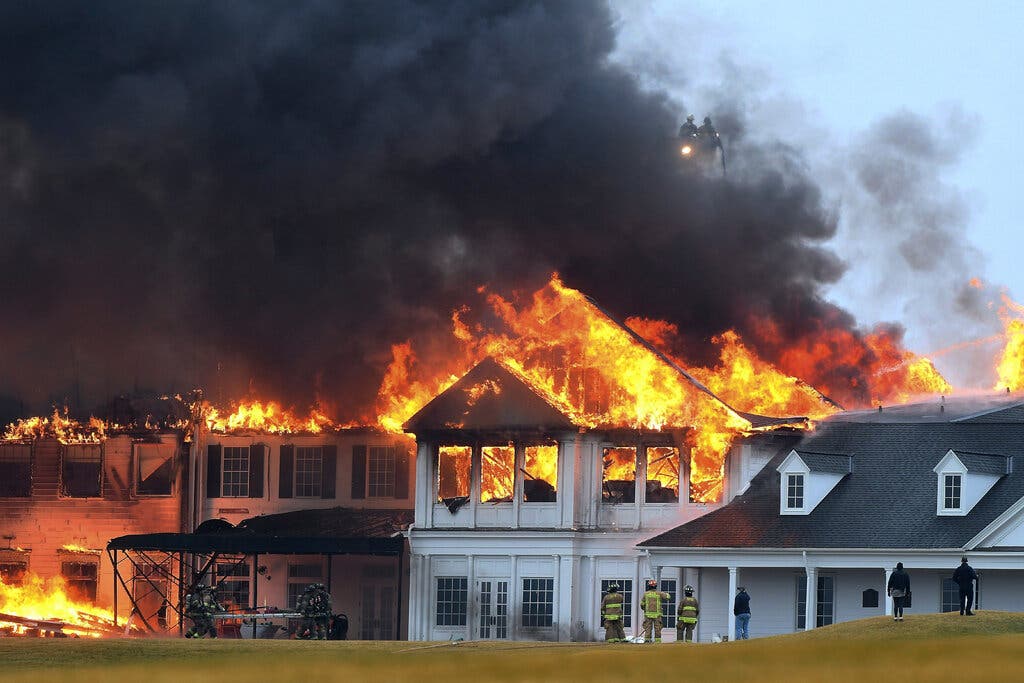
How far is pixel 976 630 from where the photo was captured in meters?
39.1

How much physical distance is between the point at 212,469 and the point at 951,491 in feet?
67.4

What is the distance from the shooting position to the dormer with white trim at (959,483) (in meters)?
49.8

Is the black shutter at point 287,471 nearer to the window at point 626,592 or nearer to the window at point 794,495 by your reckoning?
the window at point 626,592

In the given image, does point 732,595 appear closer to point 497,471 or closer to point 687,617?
point 687,617

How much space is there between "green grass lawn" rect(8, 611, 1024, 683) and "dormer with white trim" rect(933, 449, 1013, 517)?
7.42 m

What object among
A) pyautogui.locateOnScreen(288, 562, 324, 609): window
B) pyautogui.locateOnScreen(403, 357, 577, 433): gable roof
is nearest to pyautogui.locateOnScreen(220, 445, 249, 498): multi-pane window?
pyautogui.locateOnScreen(288, 562, 324, 609): window

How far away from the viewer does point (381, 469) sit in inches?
2304

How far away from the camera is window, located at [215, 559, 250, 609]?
189 feet

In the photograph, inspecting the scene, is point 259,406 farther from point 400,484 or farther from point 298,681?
point 298,681

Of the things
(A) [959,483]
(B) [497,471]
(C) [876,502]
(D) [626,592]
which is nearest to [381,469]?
(B) [497,471]

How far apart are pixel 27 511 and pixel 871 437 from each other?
23961 mm

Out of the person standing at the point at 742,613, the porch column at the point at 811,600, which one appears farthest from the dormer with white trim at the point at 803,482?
the person standing at the point at 742,613

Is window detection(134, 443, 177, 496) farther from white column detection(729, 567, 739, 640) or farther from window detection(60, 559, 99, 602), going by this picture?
white column detection(729, 567, 739, 640)

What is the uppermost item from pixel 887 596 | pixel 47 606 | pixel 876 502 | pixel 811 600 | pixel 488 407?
pixel 488 407
